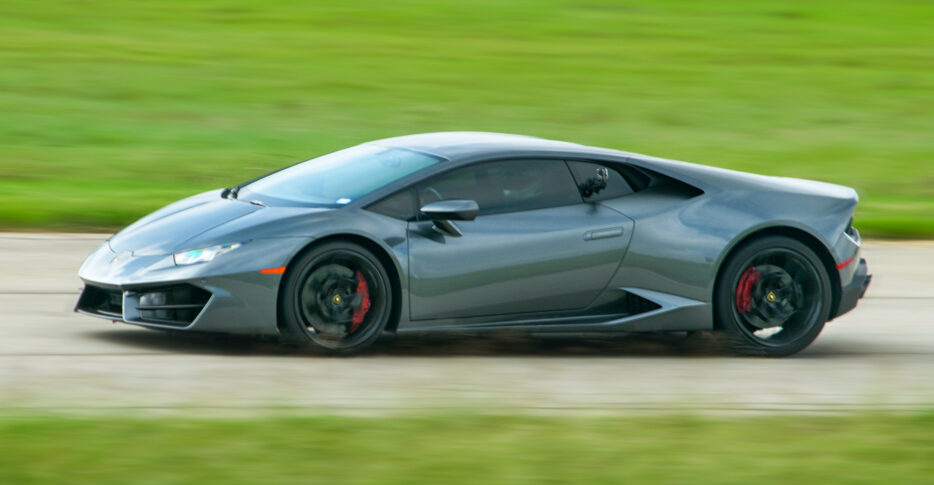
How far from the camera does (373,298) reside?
275 inches

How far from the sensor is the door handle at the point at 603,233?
24.1 feet

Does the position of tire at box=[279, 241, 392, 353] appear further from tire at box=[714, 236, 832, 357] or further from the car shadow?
tire at box=[714, 236, 832, 357]

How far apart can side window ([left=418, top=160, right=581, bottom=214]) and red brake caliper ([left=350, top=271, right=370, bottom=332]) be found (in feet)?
1.86

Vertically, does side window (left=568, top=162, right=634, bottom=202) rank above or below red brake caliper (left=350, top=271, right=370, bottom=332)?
above

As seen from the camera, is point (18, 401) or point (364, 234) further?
point (364, 234)

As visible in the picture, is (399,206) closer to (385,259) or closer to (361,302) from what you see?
(385,259)

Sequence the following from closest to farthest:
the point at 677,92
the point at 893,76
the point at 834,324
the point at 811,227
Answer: the point at 811,227
the point at 834,324
the point at 677,92
the point at 893,76

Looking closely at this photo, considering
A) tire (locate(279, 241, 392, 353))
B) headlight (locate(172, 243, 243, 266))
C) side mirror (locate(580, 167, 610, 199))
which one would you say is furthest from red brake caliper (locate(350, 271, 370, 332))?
side mirror (locate(580, 167, 610, 199))

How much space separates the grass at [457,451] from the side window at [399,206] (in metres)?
1.87

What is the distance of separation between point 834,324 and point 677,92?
12483mm

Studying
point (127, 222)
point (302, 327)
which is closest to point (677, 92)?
point (127, 222)

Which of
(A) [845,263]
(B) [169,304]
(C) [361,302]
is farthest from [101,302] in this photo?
(A) [845,263]

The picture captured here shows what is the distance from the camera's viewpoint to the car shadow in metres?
7.20

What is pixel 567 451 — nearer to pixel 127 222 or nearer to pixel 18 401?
pixel 18 401
